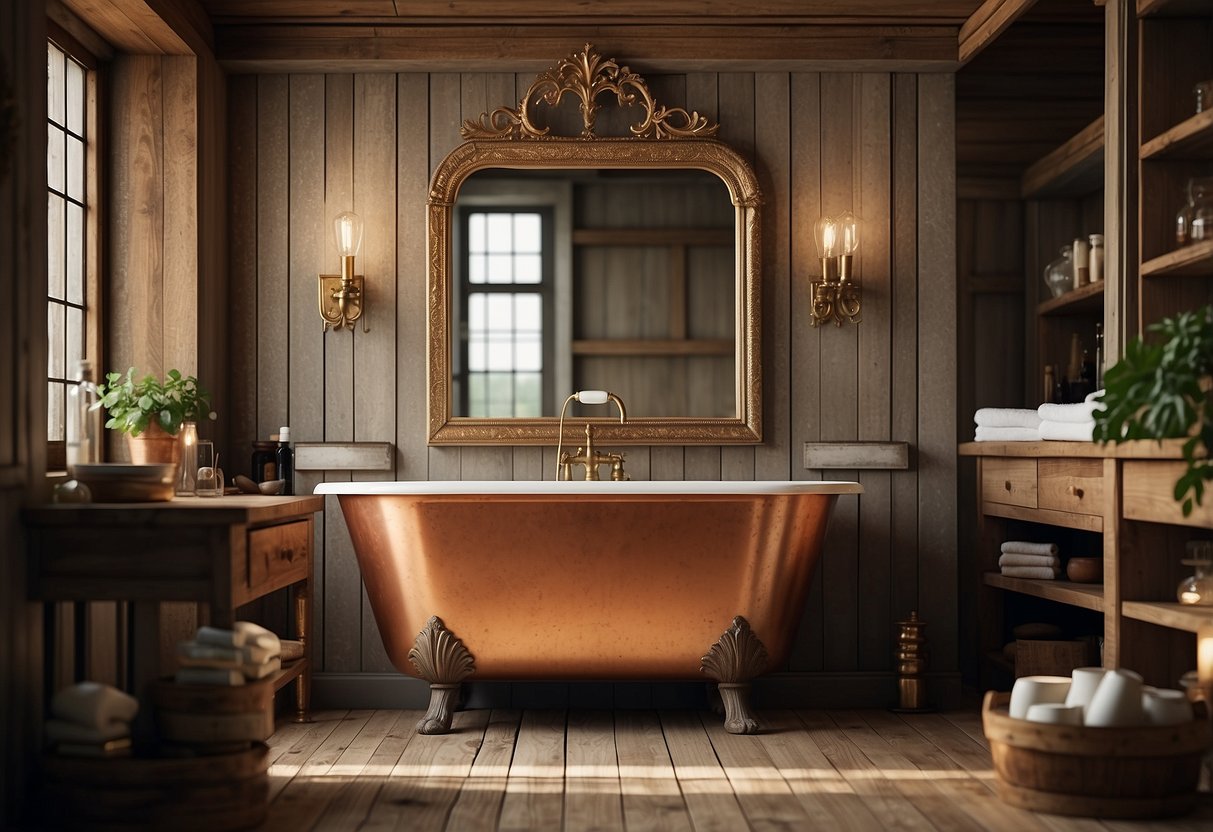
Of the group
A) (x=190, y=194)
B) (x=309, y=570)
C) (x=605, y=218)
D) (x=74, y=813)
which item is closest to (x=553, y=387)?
(x=605, y=218)

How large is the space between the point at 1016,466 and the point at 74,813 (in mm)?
2759

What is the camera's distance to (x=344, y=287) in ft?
12.7

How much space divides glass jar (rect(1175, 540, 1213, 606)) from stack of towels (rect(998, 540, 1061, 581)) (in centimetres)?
77

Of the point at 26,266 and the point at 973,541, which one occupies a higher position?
the point at 26,266

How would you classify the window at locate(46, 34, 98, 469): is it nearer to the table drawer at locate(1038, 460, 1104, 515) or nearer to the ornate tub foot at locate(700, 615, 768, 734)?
the ornate tub foot at locate(700, 615, 768, 734)

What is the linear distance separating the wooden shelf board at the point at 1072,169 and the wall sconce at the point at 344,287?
7.93 ft

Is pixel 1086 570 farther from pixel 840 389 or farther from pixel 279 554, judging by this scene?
pixel 279 554

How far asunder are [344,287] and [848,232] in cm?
162

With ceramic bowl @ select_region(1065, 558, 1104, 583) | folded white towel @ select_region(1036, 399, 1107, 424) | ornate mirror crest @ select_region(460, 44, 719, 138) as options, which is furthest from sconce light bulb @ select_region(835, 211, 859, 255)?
ceramic bowl @ select_region(1065, 558, 1104, 583)

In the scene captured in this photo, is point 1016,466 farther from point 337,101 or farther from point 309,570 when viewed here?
point 337,101

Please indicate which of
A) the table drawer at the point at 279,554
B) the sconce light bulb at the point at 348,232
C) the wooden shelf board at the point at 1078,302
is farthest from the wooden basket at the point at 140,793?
the wooden shelf board at the point at 1078,302

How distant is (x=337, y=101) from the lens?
3939mm

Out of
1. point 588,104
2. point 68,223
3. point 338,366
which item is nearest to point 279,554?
point 338,366

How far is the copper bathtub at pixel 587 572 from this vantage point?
3.25 metres
